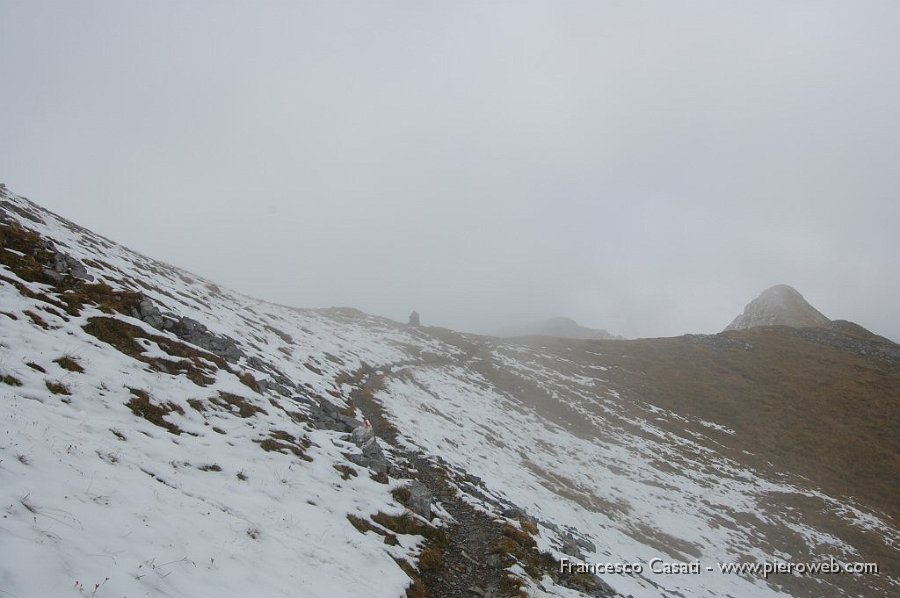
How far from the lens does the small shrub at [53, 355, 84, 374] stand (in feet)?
37.1

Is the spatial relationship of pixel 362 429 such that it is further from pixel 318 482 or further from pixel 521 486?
pixel 521 486

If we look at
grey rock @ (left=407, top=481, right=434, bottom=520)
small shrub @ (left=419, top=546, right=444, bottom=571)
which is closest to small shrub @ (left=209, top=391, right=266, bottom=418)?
grey rock @ (left=407, top=481, right=434, bottom=520)

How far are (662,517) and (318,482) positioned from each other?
28061 mm

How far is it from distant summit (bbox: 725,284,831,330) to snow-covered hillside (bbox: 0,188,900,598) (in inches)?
2813

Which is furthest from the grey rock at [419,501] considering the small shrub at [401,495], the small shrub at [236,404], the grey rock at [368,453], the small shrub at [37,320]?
the small shrub at [37,320]

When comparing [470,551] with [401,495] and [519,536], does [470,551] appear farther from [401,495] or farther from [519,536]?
[401,495]

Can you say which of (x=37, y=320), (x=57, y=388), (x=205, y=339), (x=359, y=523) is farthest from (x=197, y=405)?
(x=205, y=339)

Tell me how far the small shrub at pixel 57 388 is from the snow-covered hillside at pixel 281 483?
5cm

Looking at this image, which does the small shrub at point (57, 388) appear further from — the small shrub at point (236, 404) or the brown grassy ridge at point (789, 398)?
the brown grassy ridge at point (789, 398)

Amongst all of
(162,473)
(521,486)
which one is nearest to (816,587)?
(521,486)

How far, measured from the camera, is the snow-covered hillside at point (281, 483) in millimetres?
6895

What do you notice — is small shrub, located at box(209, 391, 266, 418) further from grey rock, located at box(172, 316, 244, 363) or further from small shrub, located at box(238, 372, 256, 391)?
grey rock, located at box(172, 316, 244, 363)

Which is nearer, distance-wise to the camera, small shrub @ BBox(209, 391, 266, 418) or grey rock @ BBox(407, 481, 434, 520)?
grey rock @ BBox(407, 481, 434, 520)

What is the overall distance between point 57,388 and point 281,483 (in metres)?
5.97
